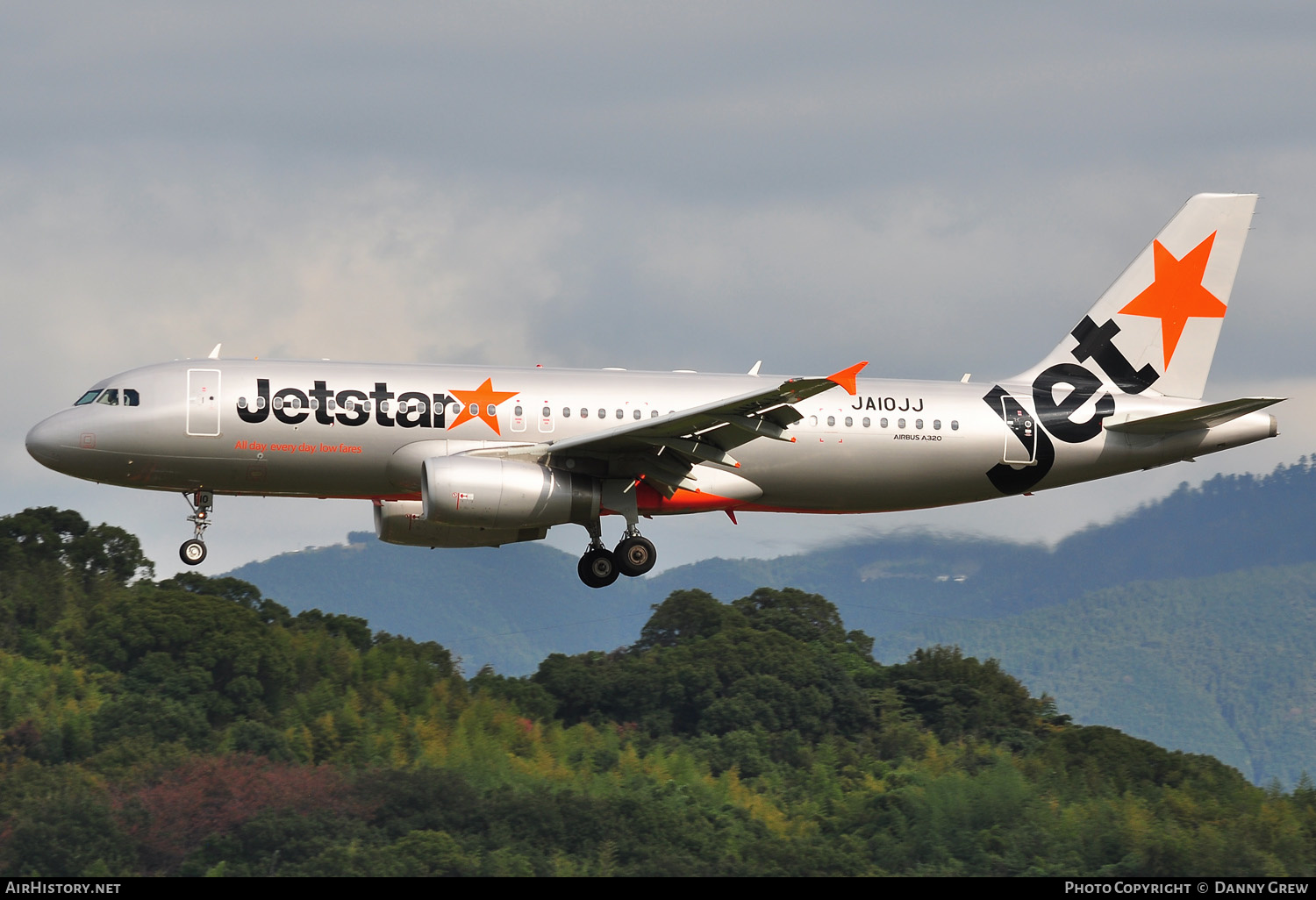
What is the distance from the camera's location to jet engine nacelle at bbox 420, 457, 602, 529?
33.5m

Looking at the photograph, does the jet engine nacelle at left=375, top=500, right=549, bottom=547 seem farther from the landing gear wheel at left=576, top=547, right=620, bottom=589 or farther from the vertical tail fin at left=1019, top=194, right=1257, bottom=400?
the vertical tail fin at left=1019, top=194, right=1257, bottom=400

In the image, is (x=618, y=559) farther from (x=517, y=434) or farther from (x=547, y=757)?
(x=547, y=757)

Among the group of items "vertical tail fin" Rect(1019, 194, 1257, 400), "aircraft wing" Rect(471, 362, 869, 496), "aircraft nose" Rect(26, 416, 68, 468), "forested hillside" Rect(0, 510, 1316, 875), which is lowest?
"forested hillside" Rect(0, 510, 1316, 875)

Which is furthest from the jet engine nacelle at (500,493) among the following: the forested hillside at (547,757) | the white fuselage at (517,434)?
the forested hillside at (547,757)

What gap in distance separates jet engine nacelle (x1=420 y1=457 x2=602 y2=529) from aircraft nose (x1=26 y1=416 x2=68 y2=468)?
25.4ft

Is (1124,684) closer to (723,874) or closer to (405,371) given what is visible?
(723,874)

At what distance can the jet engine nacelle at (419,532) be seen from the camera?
37656 mm

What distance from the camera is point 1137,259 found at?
140 ft

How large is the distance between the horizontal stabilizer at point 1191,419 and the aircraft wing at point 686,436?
338 inches

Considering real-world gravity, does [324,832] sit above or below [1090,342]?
below

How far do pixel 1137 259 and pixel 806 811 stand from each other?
140 feet

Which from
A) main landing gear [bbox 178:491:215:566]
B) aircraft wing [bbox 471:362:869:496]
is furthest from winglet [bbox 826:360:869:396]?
main landing gear [bbox 178:491:215:566]

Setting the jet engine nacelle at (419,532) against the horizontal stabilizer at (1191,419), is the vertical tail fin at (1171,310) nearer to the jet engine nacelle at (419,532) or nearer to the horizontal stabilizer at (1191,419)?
the horizontal stabilizer at (1191,419)
